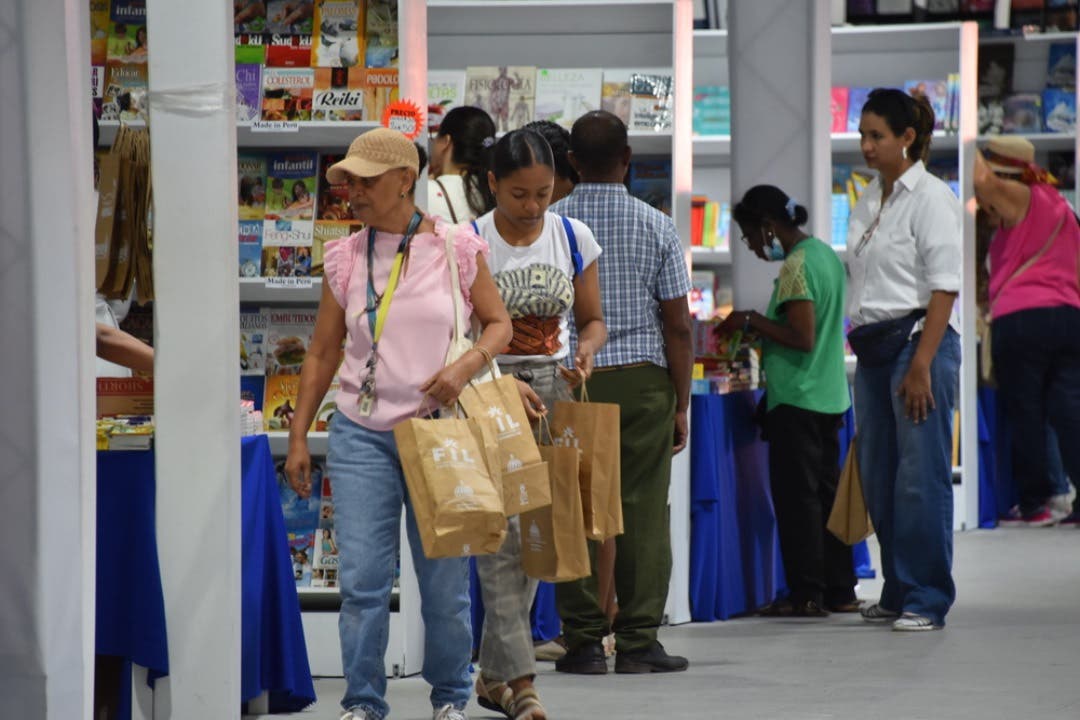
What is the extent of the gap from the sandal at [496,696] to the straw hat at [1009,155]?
532cm

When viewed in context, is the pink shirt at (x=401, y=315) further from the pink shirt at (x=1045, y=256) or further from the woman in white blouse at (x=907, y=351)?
the pink shirt at (x=1045, y=256)

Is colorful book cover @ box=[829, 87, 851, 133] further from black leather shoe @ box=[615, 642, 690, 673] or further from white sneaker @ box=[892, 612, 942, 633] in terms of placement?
black leather shoe @ box=[615, 642, 690, 673]

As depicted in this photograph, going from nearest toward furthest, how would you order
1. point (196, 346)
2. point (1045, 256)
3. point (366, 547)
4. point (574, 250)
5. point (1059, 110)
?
point (366, 547) < point (196, 346) < point (574, 250) < point (1045, 256) < point (1059, 110)

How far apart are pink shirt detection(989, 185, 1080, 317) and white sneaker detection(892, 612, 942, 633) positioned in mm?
3465

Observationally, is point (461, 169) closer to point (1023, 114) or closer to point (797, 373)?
point (797, 373)

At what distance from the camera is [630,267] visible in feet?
16.3

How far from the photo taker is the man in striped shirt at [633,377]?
4934 mm

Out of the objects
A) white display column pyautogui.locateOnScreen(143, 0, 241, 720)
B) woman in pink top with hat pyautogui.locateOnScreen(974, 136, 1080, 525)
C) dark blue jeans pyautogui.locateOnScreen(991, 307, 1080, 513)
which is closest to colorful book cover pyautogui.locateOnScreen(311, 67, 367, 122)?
white display column pyautogui.locateOnScreen(143, 0, 241, 720)

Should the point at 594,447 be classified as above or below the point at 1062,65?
below

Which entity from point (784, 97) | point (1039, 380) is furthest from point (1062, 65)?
point (784, 97)

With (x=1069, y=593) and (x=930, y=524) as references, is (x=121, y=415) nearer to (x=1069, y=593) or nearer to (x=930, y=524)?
(x=930, y=524)

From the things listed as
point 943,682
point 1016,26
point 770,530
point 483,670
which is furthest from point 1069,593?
point 1016,26

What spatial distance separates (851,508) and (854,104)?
3.96m

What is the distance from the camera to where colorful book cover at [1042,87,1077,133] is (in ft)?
31.6
